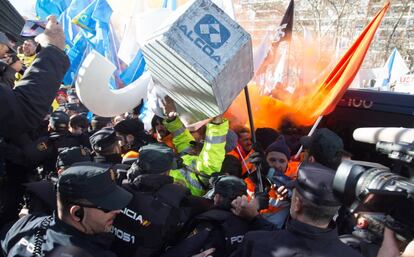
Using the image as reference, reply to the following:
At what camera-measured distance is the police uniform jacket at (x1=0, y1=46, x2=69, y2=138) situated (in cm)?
164

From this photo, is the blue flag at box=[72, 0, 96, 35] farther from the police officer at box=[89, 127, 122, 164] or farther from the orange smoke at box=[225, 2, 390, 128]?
the police officer at box=[89, 127, 122, 164]

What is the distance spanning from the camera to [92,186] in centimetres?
172

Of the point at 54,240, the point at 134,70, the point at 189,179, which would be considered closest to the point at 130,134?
the point at 189,179

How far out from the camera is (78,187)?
5.55ft

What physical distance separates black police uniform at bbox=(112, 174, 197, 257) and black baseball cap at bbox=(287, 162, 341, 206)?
82cm

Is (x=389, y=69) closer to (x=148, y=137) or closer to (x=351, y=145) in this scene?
(x=351, y=145)

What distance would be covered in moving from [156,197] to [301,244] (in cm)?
93

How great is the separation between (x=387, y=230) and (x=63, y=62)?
5.53 feet

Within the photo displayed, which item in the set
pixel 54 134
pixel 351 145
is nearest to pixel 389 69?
pixel 351 145

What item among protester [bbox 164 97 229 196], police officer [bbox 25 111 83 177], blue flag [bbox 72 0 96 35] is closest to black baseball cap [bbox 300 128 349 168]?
protester [bbox 164 97 229 196]

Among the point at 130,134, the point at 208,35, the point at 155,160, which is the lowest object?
the point at 130,134

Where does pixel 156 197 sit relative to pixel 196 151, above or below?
above

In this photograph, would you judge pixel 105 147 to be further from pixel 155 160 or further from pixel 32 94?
pixel 32 94

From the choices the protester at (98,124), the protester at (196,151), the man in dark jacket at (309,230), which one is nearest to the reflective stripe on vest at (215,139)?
the protester at (196,151)
